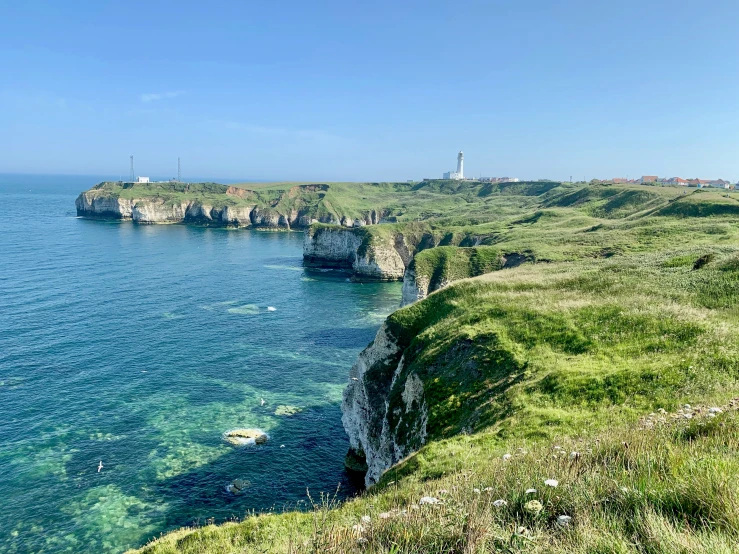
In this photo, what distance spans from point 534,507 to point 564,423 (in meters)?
11.5

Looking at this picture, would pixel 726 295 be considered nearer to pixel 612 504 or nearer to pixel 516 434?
pixel 516 434

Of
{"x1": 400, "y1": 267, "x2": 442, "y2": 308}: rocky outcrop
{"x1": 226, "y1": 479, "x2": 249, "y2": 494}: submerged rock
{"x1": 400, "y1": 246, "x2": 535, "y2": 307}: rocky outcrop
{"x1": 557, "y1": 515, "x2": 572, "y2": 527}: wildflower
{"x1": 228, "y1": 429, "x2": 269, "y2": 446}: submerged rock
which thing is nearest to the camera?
{"x1": 557, "y1": 515, "x2": 572, "y2": 527}: wildflower

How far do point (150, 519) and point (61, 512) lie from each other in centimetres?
716

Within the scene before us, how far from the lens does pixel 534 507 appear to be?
27.6ft

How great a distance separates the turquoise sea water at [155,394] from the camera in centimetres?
3494

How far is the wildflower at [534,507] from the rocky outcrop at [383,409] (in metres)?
18.3

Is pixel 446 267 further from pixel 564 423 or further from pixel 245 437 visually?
pixel 564 423

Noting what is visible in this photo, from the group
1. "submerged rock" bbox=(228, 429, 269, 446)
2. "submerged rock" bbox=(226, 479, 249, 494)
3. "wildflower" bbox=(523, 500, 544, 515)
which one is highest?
"wildflower" bbox=(523, 500, 544, 515)

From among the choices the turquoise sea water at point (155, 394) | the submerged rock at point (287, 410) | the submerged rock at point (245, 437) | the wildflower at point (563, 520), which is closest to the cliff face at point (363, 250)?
the turquoise sea water at point (155, 394)

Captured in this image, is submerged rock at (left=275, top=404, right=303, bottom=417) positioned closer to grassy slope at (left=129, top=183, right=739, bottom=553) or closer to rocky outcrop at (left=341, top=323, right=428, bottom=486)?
rocky outcrop at (left=341, top=323, right=428, bottom=486)

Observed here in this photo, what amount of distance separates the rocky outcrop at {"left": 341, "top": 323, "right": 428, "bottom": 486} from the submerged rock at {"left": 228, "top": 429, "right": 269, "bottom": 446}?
872 centimetres

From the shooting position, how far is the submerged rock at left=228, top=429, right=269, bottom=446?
43625mm

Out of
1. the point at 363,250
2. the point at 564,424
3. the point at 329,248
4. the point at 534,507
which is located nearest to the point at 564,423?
the point at 564,424

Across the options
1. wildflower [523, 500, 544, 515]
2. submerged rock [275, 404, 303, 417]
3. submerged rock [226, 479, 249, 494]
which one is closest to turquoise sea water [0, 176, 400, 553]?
submerged rock [226, 479, 249, 494]
